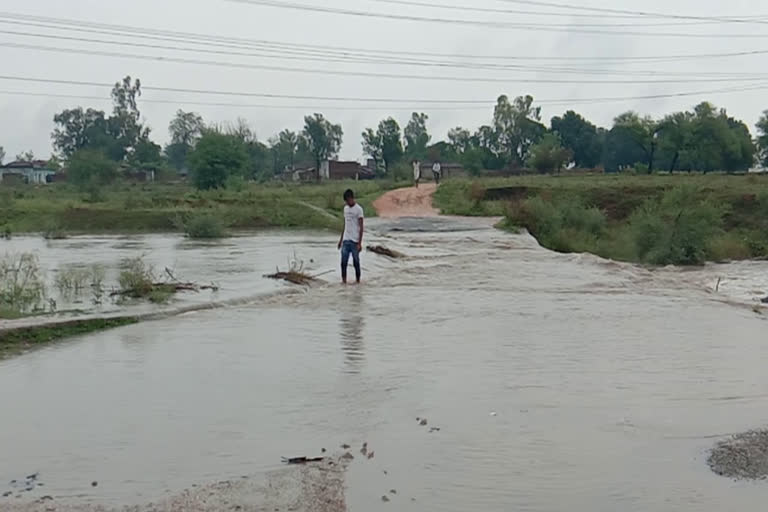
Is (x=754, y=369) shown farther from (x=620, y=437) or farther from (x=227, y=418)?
(x=227, y=418)

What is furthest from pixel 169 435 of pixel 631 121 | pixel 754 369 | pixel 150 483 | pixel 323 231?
pixel 631 121

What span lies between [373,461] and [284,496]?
1.04 m

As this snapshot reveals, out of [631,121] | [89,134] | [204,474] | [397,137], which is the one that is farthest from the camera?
[89,134]

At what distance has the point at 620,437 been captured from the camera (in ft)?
24.8

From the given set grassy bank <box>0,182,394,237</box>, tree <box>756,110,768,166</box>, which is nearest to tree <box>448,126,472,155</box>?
tree <box>756,110,768,166</box>

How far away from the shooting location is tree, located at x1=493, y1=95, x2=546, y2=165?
104375 mm

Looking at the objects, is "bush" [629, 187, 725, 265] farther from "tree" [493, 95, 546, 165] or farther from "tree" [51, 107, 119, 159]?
"tree" [51, 107, 119, 159]

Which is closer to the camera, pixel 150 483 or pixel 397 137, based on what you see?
pixel 150 483

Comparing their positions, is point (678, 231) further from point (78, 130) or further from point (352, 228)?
point (78, 130)

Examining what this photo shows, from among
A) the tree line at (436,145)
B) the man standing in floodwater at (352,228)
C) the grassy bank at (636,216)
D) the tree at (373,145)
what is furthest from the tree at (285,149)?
the man standing in floodwater at (352,228)

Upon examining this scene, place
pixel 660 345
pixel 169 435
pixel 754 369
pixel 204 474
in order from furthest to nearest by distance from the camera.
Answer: pixel 660 345 → pixel 754 369 → pixel 169 435 → pixel 204 474

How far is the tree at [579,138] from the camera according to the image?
109 m

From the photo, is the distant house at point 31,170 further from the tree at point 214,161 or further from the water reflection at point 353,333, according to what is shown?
the water reflection at point 353,333

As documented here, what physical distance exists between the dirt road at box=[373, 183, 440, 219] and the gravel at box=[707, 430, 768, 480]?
33.1 metres
